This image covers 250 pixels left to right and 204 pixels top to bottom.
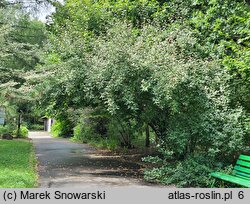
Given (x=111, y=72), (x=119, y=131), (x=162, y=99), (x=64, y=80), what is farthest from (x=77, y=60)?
(x=119, y=131)

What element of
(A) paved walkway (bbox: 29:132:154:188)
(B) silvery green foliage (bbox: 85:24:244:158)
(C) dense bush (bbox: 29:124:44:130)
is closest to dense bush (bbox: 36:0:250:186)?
(B) silvery green foliage (bbox: 85:24:244:158)

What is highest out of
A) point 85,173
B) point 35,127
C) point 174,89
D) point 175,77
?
point 175,77

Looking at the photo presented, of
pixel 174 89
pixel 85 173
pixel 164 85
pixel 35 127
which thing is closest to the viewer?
pixel 164 85

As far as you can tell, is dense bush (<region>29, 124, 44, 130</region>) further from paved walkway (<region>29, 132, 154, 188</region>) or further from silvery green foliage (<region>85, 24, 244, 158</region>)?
silvery green foliage (<region>85, 24, 244, 158</region>)

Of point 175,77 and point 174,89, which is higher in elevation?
point 175,77

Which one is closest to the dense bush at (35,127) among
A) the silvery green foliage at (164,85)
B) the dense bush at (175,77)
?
the dense bush at (175,77)

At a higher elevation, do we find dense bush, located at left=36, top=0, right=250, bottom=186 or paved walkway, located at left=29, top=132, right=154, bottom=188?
dense bush, located at left=36, top=0, right=250, bottom=186

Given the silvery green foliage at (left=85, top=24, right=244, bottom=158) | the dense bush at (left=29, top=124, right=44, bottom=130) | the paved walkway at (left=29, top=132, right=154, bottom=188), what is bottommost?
the paved walkway at (left=29, top=132, right=154, bottom=188)

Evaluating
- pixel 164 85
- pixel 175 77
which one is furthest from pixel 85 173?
pixel 175 77

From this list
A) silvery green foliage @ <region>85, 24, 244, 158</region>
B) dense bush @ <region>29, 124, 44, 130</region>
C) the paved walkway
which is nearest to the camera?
the paved walkway

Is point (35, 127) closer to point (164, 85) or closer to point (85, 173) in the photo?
point (85, 173)

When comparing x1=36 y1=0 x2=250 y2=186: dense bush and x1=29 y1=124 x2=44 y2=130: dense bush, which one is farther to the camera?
x1=29 y1=124 x2=44 y2=130: dense bush

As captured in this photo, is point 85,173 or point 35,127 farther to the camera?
point 35,127

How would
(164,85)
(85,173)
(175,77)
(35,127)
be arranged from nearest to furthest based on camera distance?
(175,77)
(164,85)
(85,173)
(35,127)
